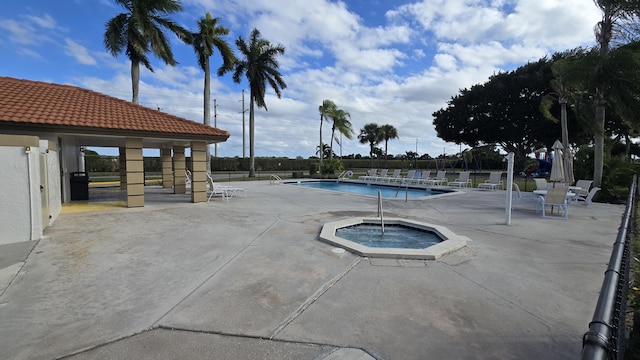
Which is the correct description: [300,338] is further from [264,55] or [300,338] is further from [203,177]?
[264,55]

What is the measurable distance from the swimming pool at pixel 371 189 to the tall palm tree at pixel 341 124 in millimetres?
8337

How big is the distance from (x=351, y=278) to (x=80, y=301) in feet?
10.1

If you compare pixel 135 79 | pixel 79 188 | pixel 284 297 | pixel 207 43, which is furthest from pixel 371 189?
pixel 284 297

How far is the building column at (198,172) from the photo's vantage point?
11.3m

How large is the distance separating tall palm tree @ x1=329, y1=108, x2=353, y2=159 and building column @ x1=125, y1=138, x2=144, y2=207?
23359 mm

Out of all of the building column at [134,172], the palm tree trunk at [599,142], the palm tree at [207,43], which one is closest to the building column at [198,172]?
the building column at [134,172]

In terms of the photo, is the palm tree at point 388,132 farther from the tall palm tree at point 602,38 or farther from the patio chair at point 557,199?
the patio chair at point 557,199

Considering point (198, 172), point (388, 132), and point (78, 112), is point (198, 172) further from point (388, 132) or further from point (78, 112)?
point (388, 132)

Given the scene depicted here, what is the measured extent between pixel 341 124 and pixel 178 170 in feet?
69.3

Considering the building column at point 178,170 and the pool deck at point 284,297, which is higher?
the building column at point 178,170

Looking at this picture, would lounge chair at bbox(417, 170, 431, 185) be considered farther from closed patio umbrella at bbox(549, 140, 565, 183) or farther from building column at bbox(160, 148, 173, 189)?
building column at bbox(160, 148, 173, 189)

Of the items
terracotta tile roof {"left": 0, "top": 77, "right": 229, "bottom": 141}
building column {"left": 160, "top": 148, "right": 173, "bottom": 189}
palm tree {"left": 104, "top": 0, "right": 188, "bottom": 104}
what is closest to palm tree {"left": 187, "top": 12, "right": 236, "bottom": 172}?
palm tree {"left": 104, "top": 0, "right": 188, "bottom": 104}

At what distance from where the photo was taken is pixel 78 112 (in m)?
9.87

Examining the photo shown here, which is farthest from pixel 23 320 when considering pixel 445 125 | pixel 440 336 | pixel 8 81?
pixel 445 125
